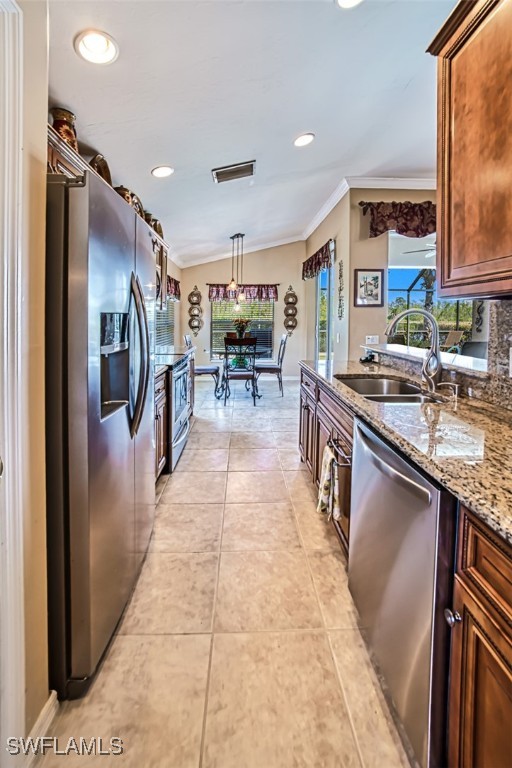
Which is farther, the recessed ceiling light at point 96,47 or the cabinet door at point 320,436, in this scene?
the cabinet door at point 320,436

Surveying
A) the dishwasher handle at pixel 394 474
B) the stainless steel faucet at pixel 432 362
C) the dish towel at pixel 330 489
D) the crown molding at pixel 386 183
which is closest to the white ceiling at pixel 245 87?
the crown molding at pixel 386 183

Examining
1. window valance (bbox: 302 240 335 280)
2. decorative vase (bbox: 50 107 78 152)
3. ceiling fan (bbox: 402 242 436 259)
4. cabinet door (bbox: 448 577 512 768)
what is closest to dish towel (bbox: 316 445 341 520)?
cabinet door (bbox: 448 577 512 768)

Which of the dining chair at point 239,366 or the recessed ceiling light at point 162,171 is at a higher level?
the recessed ceiling light at point 162,171

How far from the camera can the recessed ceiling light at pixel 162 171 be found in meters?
3.32

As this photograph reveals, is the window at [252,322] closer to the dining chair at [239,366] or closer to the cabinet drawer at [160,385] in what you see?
the dining chair at [239,366]

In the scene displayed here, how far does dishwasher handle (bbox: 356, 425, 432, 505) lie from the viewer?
1.05 m

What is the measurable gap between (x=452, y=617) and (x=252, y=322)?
7.90 meters

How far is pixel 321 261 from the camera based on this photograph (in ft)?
20.8

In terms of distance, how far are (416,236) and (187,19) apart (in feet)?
12.1

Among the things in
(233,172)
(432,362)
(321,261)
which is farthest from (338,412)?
(321,261)

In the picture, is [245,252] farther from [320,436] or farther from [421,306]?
[320,436]

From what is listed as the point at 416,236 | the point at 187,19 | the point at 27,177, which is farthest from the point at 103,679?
the point at 416,236

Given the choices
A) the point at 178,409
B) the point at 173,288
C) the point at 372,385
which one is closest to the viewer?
the point at 372,385

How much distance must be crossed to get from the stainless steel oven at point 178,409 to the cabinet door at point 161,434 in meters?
0.11
